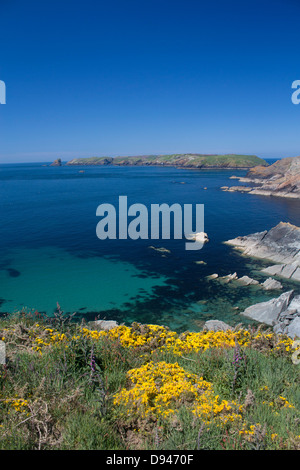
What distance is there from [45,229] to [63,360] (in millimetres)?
49090

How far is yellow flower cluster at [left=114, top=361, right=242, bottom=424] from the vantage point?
5.29 m

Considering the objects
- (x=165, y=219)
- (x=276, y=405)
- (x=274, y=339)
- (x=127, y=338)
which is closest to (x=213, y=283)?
(x=274, y=339)

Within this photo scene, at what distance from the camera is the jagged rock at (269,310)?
875 inches

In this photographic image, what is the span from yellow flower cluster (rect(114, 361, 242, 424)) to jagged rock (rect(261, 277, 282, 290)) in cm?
2449

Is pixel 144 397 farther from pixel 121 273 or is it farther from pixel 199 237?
pixel 199 237

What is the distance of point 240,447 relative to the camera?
14.9 ft

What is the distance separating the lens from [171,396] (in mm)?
5664

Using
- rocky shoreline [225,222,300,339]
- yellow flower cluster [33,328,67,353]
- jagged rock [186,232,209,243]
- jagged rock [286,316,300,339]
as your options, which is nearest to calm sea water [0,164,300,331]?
jagged rock [186,232,209,243]

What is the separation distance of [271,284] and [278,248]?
10687 millimetres

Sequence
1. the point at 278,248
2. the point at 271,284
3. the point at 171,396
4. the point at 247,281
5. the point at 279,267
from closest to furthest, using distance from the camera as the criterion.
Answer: the point at 171,396 → the point at 271,284 → the point at 247,281 → the point at 279,267 → the point at 278,248

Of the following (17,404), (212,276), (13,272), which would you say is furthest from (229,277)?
(17,404)

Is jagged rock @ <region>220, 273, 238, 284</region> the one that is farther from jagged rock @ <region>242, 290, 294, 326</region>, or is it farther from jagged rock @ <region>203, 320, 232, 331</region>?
jagged rock @ <region>203, 320, 232, 331</region>

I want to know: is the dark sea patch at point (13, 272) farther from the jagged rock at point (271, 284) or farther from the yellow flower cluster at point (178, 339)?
the jagged rock at point (271, 284)

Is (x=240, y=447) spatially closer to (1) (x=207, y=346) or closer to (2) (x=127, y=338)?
(1) (x=207, y=346)
